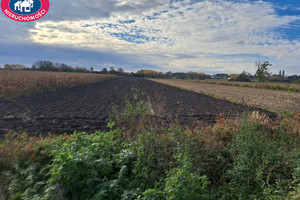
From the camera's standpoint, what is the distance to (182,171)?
3590 millimetres

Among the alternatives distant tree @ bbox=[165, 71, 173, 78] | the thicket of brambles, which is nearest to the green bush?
the thicket of brambles

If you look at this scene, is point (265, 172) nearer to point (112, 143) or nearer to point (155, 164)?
point (155, 164)

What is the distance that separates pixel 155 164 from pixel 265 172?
2.76m

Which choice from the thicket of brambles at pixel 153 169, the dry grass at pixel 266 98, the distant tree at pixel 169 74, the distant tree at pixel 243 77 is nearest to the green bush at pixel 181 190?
the thicket of brambles at pixel 153 169

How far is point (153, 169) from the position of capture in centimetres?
460

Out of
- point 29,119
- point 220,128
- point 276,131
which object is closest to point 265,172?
point 220,128

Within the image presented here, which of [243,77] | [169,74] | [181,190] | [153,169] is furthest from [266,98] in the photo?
[169,74]

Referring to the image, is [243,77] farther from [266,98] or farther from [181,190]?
[181,190]

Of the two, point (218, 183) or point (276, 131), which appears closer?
point (218, 183)

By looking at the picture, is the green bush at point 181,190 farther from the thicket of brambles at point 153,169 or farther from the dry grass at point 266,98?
the dry grass at point 266,98

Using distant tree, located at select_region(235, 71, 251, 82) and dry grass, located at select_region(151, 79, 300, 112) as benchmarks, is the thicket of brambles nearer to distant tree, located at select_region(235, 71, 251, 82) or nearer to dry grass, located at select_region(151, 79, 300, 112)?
dry grass, located at select_region(151, 79, 300, 112)

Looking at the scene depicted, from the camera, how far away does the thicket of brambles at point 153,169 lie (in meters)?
3.91

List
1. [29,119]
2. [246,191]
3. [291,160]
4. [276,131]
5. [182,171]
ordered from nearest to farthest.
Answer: [182,171] < [246,191] < [291,160] < [276,131] < [29,119]

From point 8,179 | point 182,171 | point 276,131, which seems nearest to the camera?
point 182,171
